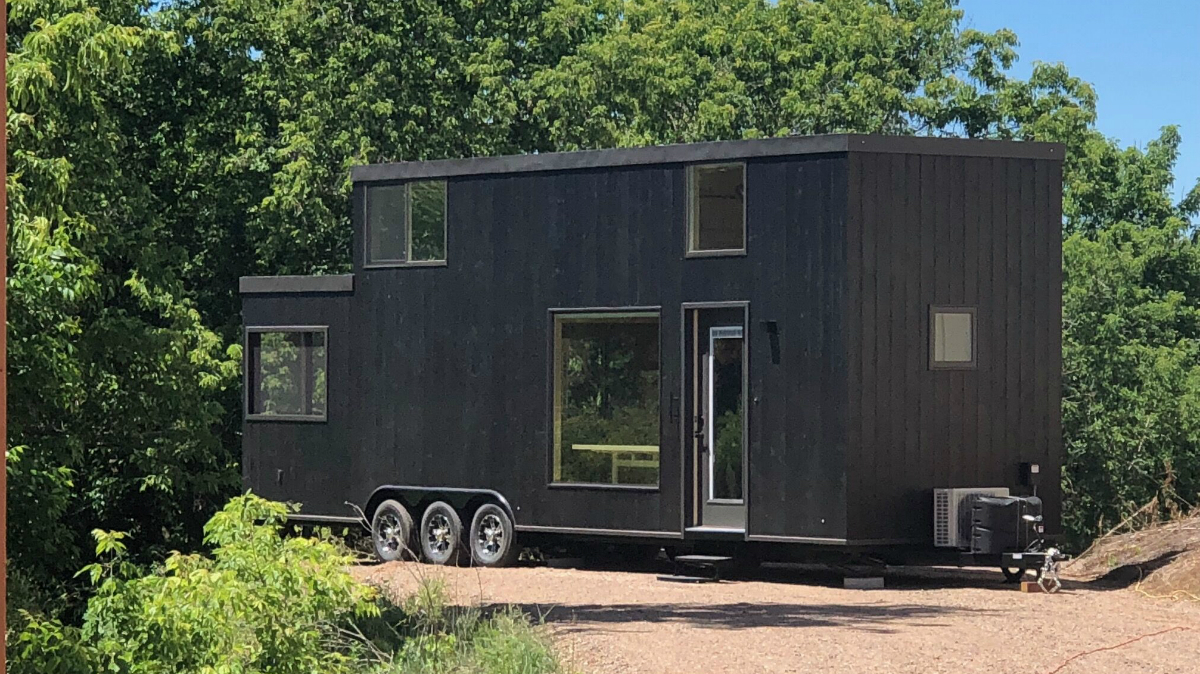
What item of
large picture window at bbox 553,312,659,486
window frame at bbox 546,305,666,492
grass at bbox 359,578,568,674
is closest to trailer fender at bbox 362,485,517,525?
window frame at bbox 546,305,666,492

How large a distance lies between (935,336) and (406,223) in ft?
17.8

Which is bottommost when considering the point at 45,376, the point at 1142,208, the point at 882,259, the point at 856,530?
the point at 856,530

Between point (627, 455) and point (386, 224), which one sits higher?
point (386, 224)

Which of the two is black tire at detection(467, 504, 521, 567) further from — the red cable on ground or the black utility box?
the red cable on ground

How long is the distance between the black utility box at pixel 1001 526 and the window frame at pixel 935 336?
4.12 feet

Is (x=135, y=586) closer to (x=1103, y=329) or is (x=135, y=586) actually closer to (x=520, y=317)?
(x=520, y=317)

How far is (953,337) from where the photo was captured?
1627 cm

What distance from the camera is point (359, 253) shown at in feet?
62.0

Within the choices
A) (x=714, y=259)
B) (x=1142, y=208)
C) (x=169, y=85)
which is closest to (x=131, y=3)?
(x=169, y=85)

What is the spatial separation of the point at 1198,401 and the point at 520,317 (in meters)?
13.7

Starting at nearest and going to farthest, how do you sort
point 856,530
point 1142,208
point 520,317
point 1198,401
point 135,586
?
point 135,586
point 856,530
point 520,317
point 1198,401
point 1142,208

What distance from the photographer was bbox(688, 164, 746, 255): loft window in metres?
16.3

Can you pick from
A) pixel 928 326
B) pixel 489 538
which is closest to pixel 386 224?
pixel 489 538

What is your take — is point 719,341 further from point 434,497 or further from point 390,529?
point 390,529
